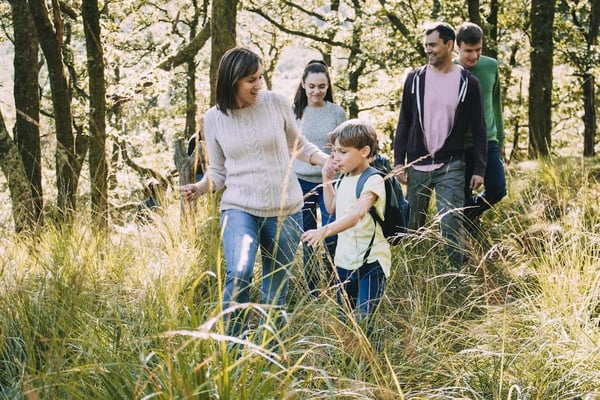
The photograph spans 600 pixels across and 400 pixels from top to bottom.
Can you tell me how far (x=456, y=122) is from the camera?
17.6ft

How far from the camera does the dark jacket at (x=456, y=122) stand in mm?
5324

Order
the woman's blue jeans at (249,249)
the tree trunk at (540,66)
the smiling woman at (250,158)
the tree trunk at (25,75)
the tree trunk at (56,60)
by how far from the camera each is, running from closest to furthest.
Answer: the woman's blue jeans at (249,249) < the smiling woman at (250,158) < the tree trunk at (25,75) < the tree trunk at (56,60) < the tree trunk at (540,66)

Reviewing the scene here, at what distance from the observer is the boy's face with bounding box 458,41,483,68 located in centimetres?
575

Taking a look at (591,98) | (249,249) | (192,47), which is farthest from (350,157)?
(591,98)

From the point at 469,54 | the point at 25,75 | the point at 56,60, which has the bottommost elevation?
the point at 469,54

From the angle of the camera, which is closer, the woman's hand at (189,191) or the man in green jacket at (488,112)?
the woman's hand at (189,191)

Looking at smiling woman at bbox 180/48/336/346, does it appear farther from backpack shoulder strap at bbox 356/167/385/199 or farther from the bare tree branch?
the bare tree branch

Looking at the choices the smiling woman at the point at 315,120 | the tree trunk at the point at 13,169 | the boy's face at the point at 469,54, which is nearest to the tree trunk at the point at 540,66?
the boy's face at the point at 469,54

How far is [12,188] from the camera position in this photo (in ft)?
23.7

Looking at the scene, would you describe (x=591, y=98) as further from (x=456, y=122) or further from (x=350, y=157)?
(x=350, y=157)

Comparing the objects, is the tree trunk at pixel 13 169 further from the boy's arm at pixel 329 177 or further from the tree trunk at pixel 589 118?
the tree trunk at pixel 589 118

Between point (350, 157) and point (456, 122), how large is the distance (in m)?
1.62

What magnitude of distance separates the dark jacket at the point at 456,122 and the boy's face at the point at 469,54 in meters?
0.50

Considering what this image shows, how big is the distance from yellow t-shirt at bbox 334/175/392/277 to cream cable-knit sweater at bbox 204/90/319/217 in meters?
0.31
